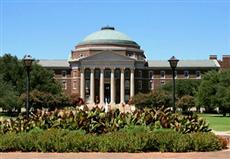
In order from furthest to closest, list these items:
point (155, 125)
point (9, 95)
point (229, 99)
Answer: point (229, 99) < point (9, 95) < point (155, 125)

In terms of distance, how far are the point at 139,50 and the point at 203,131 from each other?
124025 millimetres

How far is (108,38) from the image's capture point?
145 m

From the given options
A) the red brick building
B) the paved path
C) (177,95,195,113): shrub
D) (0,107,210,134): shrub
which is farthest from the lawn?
the red brick building

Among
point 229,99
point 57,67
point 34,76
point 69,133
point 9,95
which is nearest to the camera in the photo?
point 69,133

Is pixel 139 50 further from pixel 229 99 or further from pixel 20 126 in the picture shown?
pixel 20 126

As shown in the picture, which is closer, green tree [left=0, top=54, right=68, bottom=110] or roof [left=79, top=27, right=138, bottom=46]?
green tree [left=0, top=54, right=68, bottom=110]

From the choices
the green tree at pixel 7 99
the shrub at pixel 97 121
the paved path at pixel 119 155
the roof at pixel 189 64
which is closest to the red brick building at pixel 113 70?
the roof at pixel 189 64

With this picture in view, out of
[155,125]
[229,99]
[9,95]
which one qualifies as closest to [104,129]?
[155,125]

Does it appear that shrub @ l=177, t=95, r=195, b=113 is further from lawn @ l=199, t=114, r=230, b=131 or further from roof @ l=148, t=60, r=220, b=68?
roof @ l=148, t=60, r=220, b=68

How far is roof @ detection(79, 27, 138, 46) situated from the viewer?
143875 millimetres

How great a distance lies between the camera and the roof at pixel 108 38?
143875 millimetres

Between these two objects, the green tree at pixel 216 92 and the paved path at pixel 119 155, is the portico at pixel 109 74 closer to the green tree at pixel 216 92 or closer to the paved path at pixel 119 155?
the green tree at pixel 216 92

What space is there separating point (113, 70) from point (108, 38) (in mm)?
9437

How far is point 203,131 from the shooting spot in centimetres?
2214
